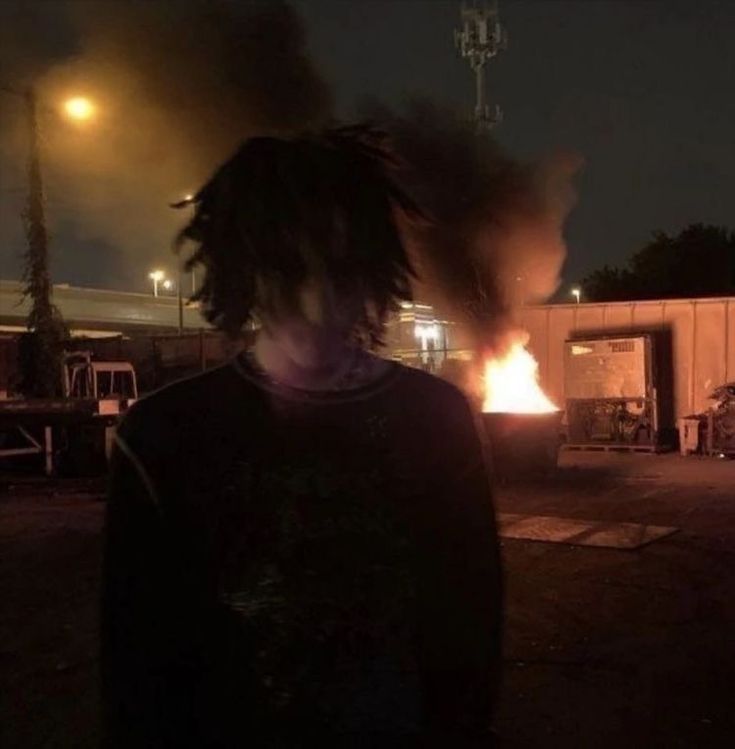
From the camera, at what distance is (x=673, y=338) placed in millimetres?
16516

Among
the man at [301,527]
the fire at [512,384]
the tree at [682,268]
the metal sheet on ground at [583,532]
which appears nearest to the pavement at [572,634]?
the metal sheet on ground at [583,532]

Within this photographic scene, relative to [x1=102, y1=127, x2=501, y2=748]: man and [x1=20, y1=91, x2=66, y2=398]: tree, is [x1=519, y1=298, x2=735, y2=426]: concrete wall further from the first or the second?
[x1=102, y1=127, x2=501, y2=748]: man

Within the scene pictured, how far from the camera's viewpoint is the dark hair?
1461 mm

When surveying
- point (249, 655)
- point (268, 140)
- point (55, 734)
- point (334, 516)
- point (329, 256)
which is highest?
point (268, 140)

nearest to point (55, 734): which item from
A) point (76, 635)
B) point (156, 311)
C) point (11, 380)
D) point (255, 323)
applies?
point (76, 635)

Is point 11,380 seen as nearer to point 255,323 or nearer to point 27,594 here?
point 27,594

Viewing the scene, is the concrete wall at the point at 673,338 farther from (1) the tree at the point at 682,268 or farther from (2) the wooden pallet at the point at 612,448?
(1) the tree at the point at 682,268

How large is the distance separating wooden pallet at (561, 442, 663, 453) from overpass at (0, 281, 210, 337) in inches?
578

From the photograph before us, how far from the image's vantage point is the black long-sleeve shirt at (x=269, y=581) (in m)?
1.36

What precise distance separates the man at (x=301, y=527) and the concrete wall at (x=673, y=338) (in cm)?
1553

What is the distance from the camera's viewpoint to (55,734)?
→ 412 centimetres

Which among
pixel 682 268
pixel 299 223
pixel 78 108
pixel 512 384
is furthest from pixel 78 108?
pixel 682 268

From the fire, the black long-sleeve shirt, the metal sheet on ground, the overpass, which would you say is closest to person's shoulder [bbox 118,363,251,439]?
the black long-sleeve shirt

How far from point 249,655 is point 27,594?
588cm
